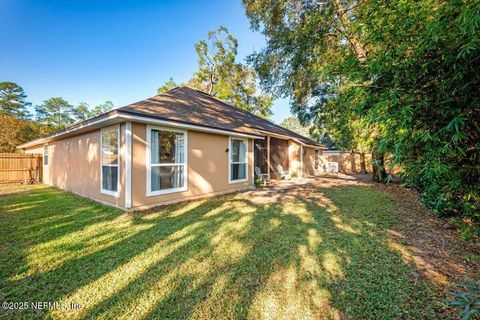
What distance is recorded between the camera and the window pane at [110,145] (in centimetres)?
621

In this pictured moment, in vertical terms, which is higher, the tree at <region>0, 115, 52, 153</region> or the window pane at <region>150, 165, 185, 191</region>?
the tree at <region>0, 115, 52, 153</region>

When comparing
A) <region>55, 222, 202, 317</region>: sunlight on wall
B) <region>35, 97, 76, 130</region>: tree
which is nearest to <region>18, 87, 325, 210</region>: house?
<region>55, 222, 202, 317</region>: sunlight on wall

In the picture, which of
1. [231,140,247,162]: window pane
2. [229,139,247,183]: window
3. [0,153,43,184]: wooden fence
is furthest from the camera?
[0,153,43,184]: wooden fence

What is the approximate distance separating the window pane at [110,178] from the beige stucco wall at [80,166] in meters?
0.29

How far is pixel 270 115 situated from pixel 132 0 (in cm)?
1977

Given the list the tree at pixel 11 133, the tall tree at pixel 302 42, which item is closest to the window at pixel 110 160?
the tall tree at pixel 302 42

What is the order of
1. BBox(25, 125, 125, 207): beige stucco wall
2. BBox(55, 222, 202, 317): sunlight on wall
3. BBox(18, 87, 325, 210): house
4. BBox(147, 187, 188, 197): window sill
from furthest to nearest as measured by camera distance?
1. BBox(25, 125, 125, 207): beige stucco wall
2. BBox(147, 187, 188, 197): window sill
3. BBox(18, 87, 325, 210): house
4. BBox(55, 222, 202, 317): sunlight on wall

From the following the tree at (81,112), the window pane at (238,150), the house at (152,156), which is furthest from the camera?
the tree at (81,112)

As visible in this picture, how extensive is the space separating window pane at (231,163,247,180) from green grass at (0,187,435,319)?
3672mm

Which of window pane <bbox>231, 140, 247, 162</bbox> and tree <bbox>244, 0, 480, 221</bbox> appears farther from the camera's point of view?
window pane <bbox>231, 140, 247, 162</bbox>

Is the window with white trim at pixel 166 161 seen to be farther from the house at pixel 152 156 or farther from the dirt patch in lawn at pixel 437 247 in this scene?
the dirt patch in lawn at pixel 437 247

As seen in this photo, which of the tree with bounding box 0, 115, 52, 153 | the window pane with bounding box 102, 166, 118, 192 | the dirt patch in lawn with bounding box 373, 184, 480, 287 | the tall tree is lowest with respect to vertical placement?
the dirt patch in lawn with bounding box 373, 184, 480, 287

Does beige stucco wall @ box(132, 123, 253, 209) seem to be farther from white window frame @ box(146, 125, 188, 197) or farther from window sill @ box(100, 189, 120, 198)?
window sill @ box(100, 189, 120, 198)

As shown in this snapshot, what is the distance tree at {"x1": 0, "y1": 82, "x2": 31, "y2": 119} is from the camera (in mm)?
29227
